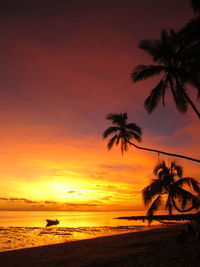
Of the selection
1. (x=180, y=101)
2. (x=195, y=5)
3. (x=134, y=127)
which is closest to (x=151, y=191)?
(x=134, y=127)

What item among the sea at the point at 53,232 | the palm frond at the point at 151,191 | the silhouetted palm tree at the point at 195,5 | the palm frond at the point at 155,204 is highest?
the silhouetted palm tree at the point at 195,5

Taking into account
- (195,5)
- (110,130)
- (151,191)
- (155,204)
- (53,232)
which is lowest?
(53,232)

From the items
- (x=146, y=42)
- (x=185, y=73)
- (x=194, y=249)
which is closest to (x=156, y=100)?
(x=185, y=73)

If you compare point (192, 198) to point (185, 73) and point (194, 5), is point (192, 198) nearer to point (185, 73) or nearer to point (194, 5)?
point (185, 73)

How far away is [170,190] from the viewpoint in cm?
2177

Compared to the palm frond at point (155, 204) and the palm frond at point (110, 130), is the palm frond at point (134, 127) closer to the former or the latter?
the palm frond at point (110, 130)

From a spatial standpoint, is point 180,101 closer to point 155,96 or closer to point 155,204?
point 155,96

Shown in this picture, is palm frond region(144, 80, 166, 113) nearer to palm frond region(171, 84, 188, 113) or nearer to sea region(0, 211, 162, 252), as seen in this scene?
palm frond region(171, 84, 188, 113)

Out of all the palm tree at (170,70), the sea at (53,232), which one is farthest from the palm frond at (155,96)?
the sea at (53,232)

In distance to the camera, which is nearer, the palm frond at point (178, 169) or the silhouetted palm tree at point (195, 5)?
the silhouetted palm tree at point (195, 5)

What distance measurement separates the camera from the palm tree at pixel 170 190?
20897 millimetres

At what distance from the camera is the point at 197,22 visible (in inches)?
445

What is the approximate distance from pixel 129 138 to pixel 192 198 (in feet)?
27.7

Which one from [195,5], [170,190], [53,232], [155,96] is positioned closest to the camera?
[195,5]
